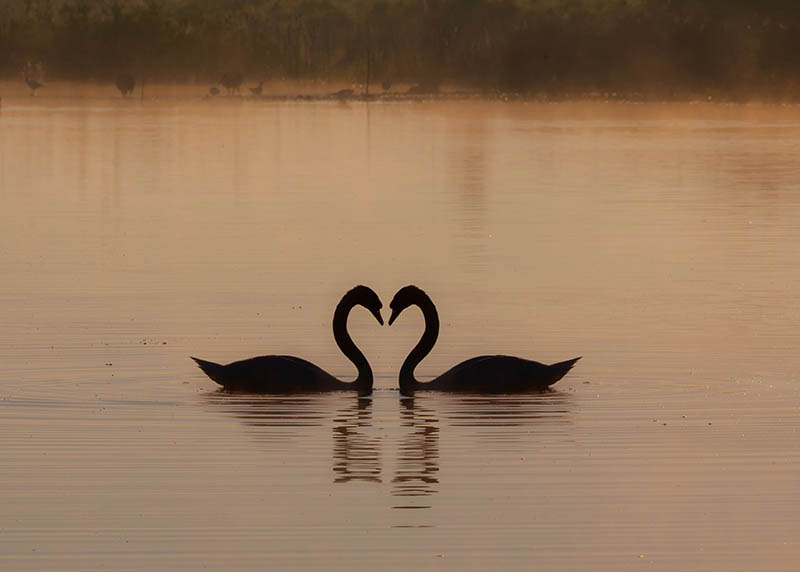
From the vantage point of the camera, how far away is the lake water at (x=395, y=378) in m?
10.2

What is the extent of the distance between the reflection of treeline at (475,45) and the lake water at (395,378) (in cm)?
4190

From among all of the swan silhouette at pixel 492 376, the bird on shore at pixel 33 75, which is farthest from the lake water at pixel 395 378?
the bird on shore at pixel 33 75

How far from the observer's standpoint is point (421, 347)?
1516 centimetres

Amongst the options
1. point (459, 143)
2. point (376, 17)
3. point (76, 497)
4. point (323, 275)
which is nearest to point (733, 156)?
point (459, 143)

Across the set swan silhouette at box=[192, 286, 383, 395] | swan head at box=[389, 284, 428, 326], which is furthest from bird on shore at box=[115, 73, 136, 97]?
swan silhouette at box=[192, 286, 383, 395]

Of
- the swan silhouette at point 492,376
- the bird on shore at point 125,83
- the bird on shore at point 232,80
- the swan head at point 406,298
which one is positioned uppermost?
the bird on shore at point 232,80

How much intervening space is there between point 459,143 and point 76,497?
40.3 meters

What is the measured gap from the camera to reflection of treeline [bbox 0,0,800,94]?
259 feet

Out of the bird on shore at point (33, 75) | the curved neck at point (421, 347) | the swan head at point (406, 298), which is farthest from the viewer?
the bird on shore at point (33, 75)

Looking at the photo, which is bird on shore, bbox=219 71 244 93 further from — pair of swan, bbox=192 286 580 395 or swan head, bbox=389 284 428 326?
pair of swan, bbox=192 286 580 395

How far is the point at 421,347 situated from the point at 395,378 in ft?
1.65

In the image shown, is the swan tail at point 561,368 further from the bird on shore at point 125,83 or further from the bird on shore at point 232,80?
the bird on shore at point 232,80

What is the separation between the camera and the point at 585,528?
10.3 meters

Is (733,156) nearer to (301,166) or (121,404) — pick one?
(301,166)
